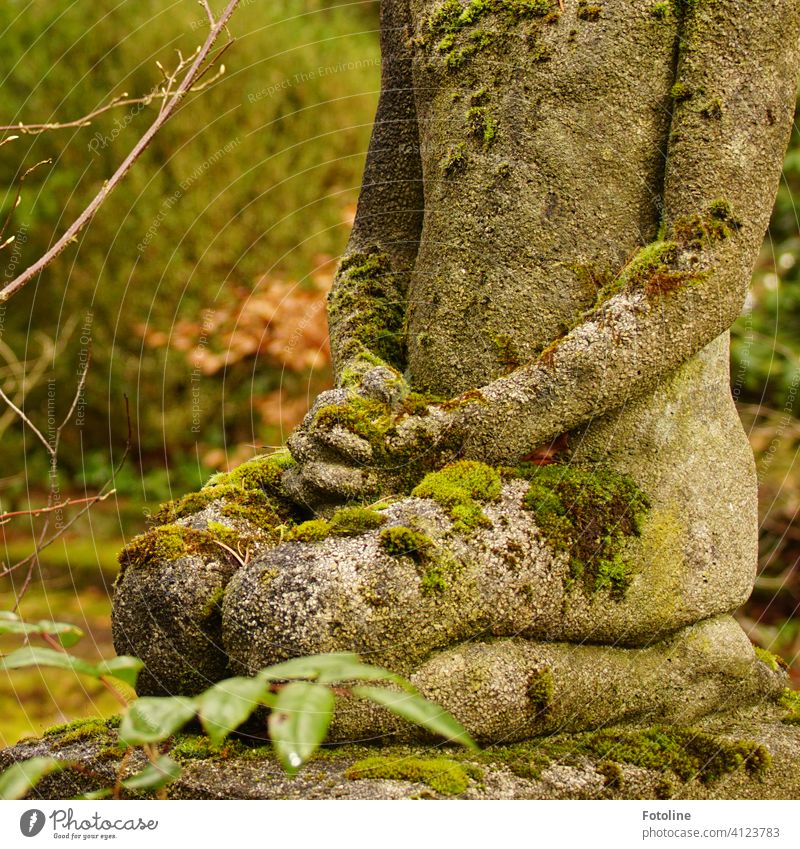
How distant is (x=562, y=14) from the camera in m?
3.10

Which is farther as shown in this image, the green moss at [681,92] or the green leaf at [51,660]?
the green moss at [681,92]

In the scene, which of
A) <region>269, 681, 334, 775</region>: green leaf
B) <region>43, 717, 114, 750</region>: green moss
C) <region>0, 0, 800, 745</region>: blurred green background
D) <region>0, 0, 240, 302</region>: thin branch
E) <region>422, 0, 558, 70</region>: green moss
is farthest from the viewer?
<region>0, 0, 800, 745</region>: blurred green background

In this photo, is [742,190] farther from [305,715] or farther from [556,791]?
[305,715]

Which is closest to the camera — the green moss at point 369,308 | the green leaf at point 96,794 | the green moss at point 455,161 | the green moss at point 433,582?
the green leaf at point 96,794

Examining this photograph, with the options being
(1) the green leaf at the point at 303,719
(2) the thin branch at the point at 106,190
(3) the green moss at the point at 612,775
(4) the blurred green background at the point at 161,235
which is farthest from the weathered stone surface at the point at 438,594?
(4) the blurred green background at the point at 161,235

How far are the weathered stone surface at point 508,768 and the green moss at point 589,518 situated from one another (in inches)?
18.4

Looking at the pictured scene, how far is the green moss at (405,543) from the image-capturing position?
268 centimetres

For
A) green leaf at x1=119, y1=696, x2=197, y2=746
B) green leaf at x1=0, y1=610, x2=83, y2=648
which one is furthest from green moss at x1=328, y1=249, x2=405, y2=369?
green leaf at x1=119, y1=696, x2=197, y2=746

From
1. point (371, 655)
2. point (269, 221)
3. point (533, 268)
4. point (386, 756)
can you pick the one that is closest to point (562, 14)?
point (533, 268)

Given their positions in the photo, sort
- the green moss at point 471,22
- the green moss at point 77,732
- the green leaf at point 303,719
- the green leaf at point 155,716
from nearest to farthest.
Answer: the green leaf at point 303,719
the green leaf at point 155,716
the green moss at point 77,732
the green moss at point 471,22

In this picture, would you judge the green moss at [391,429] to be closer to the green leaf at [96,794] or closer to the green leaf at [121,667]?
the green leaf at [96,794]

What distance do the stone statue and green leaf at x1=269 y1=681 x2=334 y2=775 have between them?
1298mm

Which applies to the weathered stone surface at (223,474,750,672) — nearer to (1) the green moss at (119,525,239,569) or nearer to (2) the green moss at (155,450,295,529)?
(1) the green moss at (119,525,239,569)

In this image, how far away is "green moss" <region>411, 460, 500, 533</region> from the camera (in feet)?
9.13
